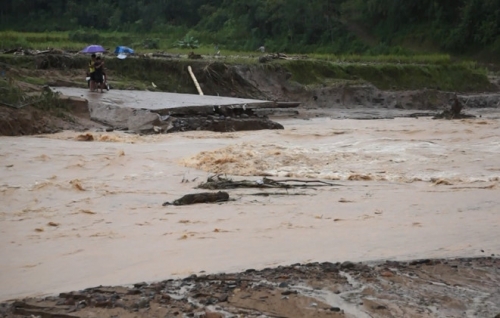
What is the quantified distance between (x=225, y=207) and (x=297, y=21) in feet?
124

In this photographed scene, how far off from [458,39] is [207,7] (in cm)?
1746

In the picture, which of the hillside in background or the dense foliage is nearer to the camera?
the hillside in background

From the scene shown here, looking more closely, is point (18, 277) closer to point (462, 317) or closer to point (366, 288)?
point (366, 288)

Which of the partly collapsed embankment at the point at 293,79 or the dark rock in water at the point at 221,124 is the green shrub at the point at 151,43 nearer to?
the partly collapsed embankment at the point at 293,79

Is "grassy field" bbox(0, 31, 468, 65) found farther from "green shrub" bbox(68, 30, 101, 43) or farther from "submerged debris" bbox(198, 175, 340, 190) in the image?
"submerged debris" bbox(198, 175, 340, 190)

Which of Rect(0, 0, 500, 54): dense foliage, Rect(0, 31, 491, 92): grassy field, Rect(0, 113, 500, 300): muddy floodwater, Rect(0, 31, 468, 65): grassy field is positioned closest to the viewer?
Rect(0, 113, 500, 300): muddy floodwater

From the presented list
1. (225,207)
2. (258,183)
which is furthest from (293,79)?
(225,207)

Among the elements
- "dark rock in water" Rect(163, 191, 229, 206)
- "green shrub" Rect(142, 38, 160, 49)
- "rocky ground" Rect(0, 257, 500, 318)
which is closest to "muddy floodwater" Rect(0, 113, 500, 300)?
"dark rock in water" Rect(163, 191, 229, 206)

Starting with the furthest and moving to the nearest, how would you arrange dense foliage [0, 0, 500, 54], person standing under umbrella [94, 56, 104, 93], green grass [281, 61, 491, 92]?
dense foliage [0, 0, 500, 54], green grass [281, 61, 491, 92], person standing under umbrella [94, 56, 104, 93]

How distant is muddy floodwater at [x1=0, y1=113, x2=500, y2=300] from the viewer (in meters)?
7.22

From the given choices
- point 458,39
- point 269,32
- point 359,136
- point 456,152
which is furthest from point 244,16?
point 456,152

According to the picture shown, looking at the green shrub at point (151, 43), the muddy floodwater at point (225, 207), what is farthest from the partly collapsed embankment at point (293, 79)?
the green shrub at point (151, 43)

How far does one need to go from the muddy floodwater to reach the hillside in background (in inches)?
1049

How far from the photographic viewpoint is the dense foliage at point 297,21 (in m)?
44.2
